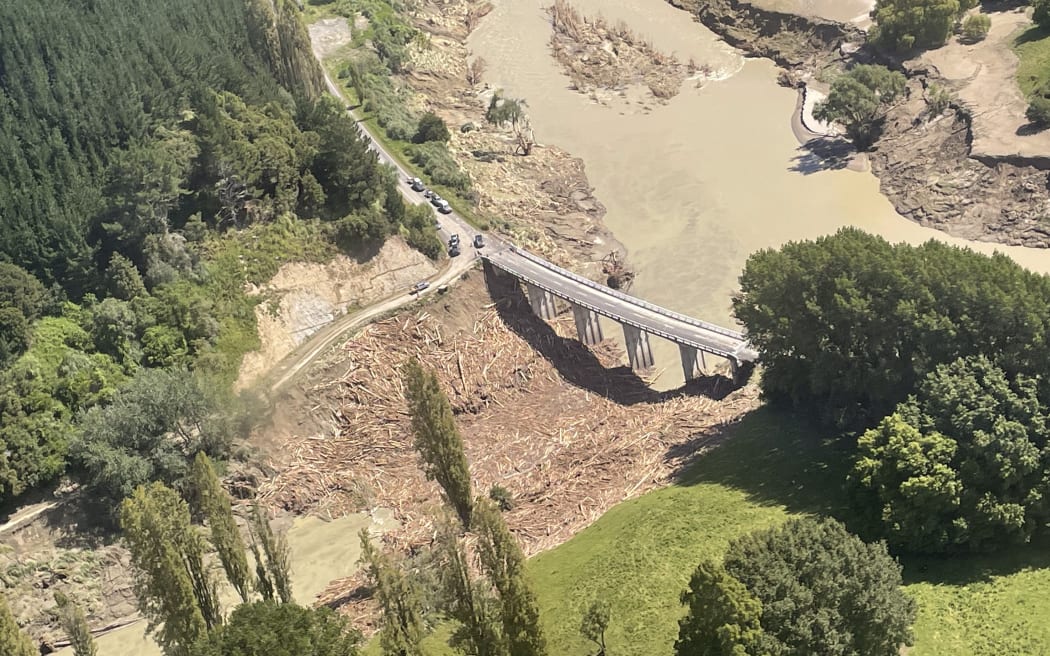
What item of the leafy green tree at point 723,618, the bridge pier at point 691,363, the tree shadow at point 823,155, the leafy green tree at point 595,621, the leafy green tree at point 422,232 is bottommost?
the bridge pier at point 691,363

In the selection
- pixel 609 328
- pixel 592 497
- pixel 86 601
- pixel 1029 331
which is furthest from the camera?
pixel 609 328

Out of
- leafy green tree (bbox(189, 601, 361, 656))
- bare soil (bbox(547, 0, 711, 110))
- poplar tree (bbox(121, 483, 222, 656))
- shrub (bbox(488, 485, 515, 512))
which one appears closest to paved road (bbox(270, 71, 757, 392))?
shrub (bbox(488, 485, 515, 512))

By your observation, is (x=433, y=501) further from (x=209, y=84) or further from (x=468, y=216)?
(x=209, y=84)

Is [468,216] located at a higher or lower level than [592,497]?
higher

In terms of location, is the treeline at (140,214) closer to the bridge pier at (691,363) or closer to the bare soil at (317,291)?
the bare soil at (317,291)

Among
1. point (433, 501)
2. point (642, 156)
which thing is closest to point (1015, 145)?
point (642, 156)

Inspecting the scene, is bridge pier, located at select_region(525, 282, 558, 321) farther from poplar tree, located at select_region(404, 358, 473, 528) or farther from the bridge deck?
poplar tree, located at select_region(404, 358, 473, 528)

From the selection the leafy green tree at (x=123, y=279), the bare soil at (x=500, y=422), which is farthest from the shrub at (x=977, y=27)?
the leafy green tree at (x=123, y=279)
